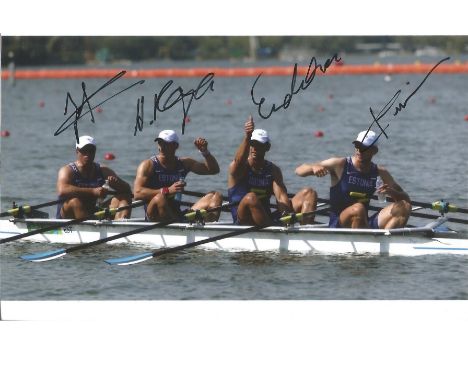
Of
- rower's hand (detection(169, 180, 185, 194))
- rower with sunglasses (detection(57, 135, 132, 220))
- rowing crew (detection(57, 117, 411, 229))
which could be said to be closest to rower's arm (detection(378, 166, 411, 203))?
rowing crew (detection(57, 117, 411, 229))

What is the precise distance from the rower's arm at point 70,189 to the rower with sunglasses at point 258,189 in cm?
193

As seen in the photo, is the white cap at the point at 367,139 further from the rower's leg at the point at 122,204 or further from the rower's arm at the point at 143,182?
the rower's leg at the point at 122,204

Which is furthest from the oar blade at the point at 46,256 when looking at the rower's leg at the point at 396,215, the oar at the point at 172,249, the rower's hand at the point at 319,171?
the rower's leg at the point at 396,215

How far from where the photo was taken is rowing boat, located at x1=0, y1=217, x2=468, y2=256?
1405 cm

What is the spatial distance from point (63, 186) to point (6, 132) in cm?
1854

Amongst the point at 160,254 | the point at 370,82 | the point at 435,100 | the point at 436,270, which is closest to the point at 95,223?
the point at 160,254

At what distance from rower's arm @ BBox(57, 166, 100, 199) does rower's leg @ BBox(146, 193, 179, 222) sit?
796 millimetres

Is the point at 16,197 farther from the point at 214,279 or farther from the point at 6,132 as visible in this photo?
the point at 6,132

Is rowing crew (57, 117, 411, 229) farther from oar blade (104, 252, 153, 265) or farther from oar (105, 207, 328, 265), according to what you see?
oar blade (104, 252, 153, 265)

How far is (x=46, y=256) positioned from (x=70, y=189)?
1442mm

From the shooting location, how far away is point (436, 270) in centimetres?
1376

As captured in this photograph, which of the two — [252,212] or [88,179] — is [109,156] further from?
[252,212]

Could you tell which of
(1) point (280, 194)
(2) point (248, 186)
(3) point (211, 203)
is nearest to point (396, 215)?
(1) point (280, 194)

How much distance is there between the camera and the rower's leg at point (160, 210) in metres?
14.9
